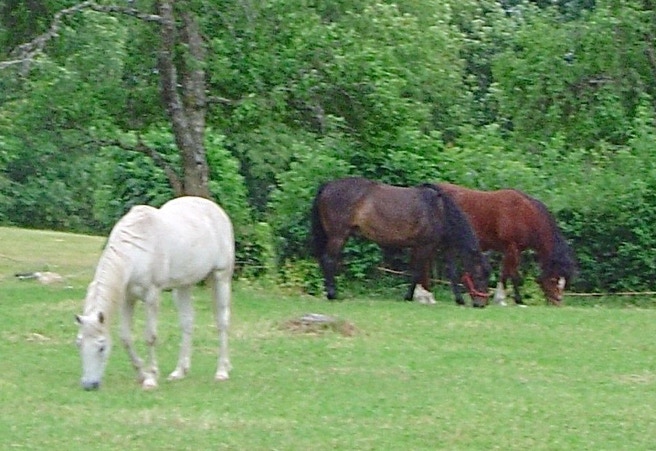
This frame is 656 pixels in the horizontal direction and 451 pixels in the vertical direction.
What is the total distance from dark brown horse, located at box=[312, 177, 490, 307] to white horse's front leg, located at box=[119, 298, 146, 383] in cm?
713

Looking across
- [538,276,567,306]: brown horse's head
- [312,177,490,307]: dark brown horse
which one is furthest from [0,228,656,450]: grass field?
[538,276,567,306]: brown horse's head

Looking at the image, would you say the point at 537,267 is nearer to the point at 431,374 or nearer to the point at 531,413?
the point at 431,374

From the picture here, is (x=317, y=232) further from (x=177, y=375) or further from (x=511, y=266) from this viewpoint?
(x=177, y=375)

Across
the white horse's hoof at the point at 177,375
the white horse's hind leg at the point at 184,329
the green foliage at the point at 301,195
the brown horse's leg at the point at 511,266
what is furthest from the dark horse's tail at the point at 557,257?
the white horse's hoof at the point at 177,375

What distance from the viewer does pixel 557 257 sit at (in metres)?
17.1

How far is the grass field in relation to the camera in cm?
791

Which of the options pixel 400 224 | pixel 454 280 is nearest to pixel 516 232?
pixel 454 280

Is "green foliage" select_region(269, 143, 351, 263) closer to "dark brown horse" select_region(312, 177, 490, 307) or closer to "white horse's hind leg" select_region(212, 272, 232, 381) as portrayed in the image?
"dark brown horse" select_region(312, 177, 490, 307)

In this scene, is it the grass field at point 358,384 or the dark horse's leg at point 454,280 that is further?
the dark horse's leg at point 454,280

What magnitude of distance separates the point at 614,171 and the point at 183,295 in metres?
10.7

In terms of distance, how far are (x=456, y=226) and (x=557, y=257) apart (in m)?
1.72

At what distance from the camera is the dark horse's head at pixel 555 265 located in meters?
17.1

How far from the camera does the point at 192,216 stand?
407 inches

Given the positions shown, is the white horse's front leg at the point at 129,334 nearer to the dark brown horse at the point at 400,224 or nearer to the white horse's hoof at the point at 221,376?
the white horse's hoof at the point at 221,376
